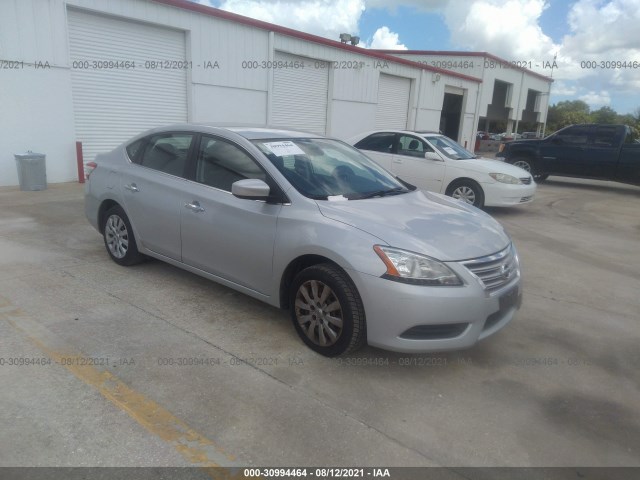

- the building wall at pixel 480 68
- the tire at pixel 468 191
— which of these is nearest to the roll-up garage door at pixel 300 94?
the tire at pixel 468 191

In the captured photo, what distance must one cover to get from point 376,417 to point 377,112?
18.6 m

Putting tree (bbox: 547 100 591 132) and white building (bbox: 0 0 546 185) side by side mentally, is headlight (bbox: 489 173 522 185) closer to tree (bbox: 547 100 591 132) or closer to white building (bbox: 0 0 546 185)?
white building (bbox: 0 0 546 185)

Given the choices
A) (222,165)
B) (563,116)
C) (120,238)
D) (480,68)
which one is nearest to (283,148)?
(222,165)

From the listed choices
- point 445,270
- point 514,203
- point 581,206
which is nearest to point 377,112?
point 581,206

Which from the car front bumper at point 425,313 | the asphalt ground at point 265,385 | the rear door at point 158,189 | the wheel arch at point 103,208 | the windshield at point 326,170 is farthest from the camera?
the wheel arch at point 103,208

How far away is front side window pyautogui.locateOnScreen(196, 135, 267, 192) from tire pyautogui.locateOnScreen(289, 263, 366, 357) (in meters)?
0.98

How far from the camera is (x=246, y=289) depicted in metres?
4.05

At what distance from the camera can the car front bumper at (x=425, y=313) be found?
10.4ft

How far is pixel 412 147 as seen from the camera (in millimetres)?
9648

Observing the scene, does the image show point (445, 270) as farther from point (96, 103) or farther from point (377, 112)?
point (377, 112)

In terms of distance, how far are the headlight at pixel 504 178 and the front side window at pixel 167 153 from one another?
617 centimetres

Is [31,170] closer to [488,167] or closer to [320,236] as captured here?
[320,236]

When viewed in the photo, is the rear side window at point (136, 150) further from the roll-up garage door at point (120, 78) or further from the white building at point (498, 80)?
the white building at point (498, 80)

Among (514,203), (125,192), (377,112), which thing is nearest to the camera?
(125,192)
